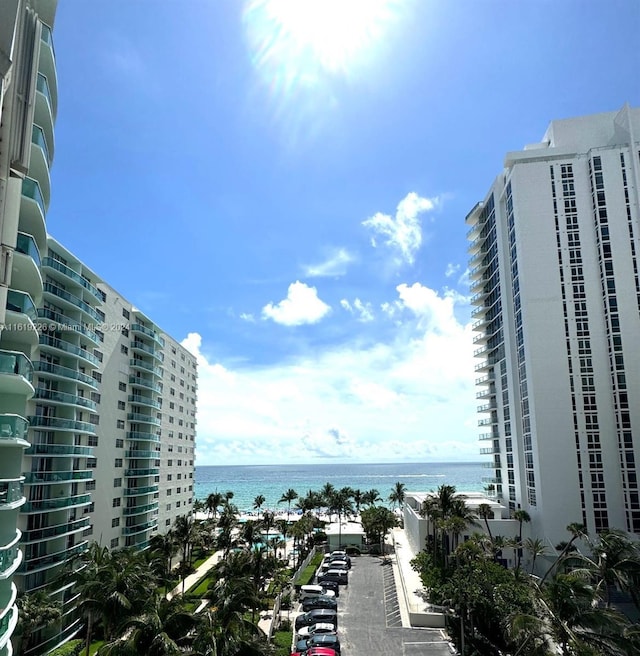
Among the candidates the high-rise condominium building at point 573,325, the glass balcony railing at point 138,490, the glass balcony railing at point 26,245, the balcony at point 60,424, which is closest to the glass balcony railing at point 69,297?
→ the balcony at point 60,424

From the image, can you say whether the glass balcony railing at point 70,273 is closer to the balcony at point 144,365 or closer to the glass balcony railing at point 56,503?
the balcony at point 144,365

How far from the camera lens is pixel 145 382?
57.2m

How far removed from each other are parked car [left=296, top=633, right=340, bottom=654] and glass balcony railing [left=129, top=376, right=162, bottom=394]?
31.6 meters

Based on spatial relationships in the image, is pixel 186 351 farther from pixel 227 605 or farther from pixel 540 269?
pixel 227 605

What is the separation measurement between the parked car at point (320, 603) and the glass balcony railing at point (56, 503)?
20.6 meters

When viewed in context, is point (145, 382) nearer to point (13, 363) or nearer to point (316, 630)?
point (316, 630)

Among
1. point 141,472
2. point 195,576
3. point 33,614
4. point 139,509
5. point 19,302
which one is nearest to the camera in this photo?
point 19,302

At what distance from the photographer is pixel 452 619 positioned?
122ft

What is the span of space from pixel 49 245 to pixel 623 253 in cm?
5725

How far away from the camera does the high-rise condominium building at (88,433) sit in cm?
3747

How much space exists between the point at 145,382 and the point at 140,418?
3.90 m

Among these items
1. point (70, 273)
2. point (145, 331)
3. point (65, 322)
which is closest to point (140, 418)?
point (145, 331)

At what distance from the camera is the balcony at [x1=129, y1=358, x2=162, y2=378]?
55941 mm

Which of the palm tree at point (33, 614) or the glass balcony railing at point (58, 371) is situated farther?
the glass balcony railing at point (58, 371)
